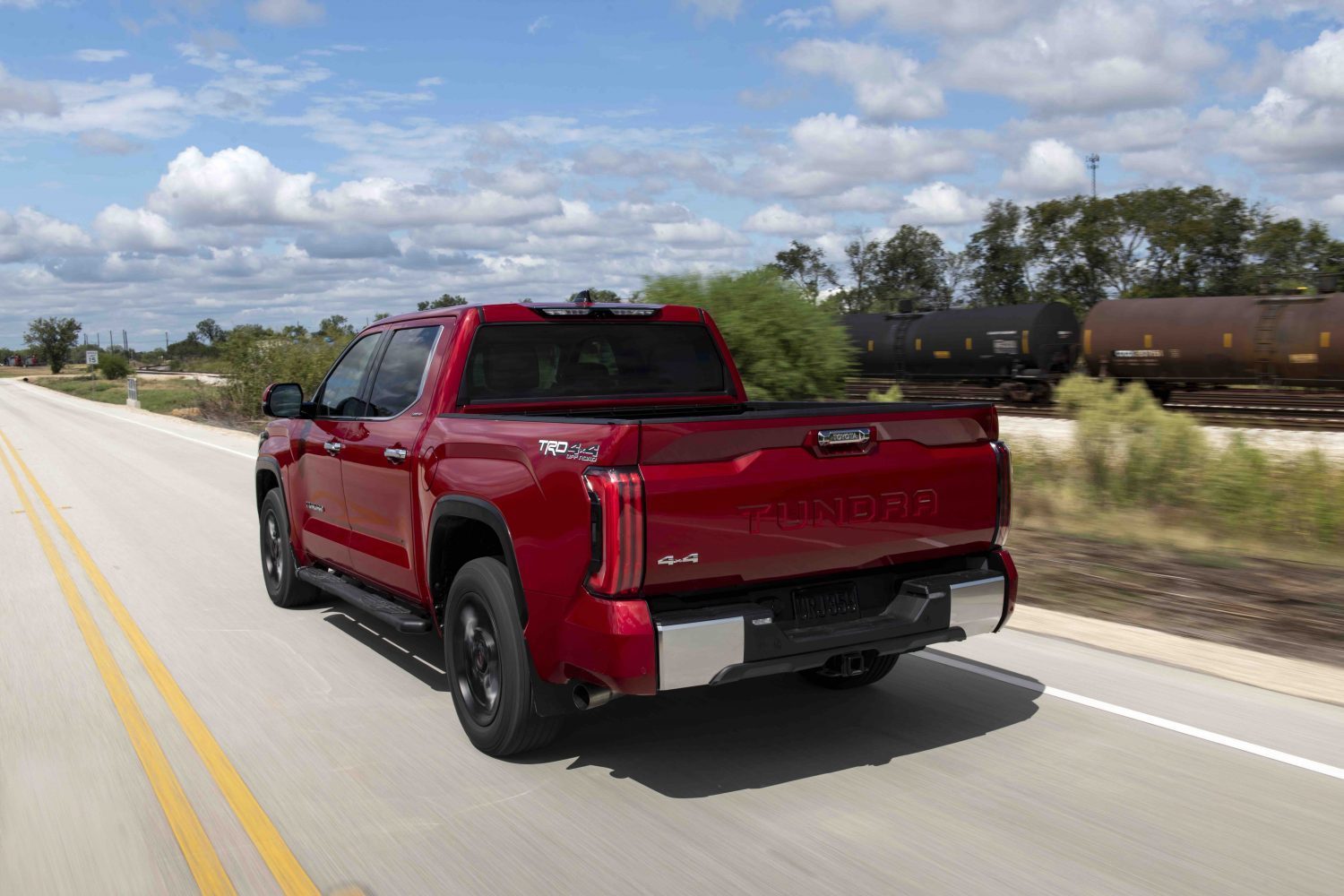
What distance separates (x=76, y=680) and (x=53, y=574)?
13.4ft

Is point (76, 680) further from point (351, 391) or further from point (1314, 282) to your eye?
point (1314, 282)

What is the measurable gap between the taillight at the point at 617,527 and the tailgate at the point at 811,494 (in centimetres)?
4

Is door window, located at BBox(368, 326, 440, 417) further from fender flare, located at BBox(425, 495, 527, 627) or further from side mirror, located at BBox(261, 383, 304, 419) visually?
side mirror, located at BBox(261, 383, 304, 419)

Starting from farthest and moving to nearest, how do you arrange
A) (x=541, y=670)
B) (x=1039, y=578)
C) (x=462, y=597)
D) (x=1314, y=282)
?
(x=1314, y=282), (x=1039, y=578), (x=462, y=597), (x=541, y=670)

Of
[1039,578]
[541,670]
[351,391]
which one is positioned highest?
[351,391]

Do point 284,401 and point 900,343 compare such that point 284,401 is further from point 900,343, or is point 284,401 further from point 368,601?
point 900,343

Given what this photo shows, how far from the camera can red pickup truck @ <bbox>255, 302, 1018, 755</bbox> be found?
4.36m

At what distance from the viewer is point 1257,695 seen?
19.6 feet

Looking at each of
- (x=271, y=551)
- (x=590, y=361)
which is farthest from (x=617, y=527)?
(x=271, y=551)

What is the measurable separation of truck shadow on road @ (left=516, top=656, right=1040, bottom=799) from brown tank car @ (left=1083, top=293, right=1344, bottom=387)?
24655 millimetres

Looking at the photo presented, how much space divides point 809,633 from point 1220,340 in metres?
27.5

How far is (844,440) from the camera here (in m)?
4.72

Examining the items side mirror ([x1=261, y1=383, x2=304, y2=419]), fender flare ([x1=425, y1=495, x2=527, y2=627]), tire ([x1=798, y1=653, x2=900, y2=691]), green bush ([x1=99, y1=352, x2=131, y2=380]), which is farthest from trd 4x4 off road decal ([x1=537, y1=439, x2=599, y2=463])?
green bush ([x1=99, y1=352, x2=131, y2=380])

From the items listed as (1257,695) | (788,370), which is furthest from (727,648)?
(788,370)
